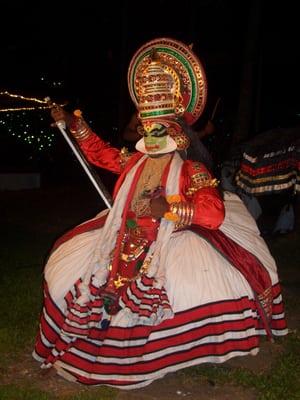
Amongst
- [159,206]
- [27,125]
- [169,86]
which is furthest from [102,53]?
[159,206]

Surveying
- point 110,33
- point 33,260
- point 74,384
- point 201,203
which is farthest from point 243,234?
point 110,33

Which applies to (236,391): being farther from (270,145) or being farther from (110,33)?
(110,33)

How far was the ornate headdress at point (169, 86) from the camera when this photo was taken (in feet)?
12.5

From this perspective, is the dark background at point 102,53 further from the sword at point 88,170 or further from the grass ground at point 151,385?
the sword at point 88,170

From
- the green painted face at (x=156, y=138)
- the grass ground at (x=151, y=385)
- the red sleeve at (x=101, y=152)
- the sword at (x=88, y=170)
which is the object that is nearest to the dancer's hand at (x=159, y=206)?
the green painted face at (x=156, y=138)

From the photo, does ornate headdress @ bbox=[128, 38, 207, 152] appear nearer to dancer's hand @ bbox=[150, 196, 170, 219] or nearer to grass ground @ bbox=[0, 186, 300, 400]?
dancer's hand @ bbox=[150, 196, 170, 219]

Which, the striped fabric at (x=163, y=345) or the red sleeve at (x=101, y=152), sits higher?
the red sleeve at (x=101, y=152)

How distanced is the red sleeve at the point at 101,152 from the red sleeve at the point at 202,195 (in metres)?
0.78

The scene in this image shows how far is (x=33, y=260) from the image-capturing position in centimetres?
716

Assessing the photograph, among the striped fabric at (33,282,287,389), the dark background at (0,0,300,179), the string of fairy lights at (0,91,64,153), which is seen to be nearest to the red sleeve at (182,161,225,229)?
the striped fabric at (33,282,287,389)

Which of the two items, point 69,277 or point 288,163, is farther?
point 288,163

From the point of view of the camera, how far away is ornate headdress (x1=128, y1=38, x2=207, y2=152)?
12.5ft

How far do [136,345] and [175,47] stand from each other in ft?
6.56

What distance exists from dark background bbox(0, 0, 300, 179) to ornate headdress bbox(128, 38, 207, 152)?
26.7ft
